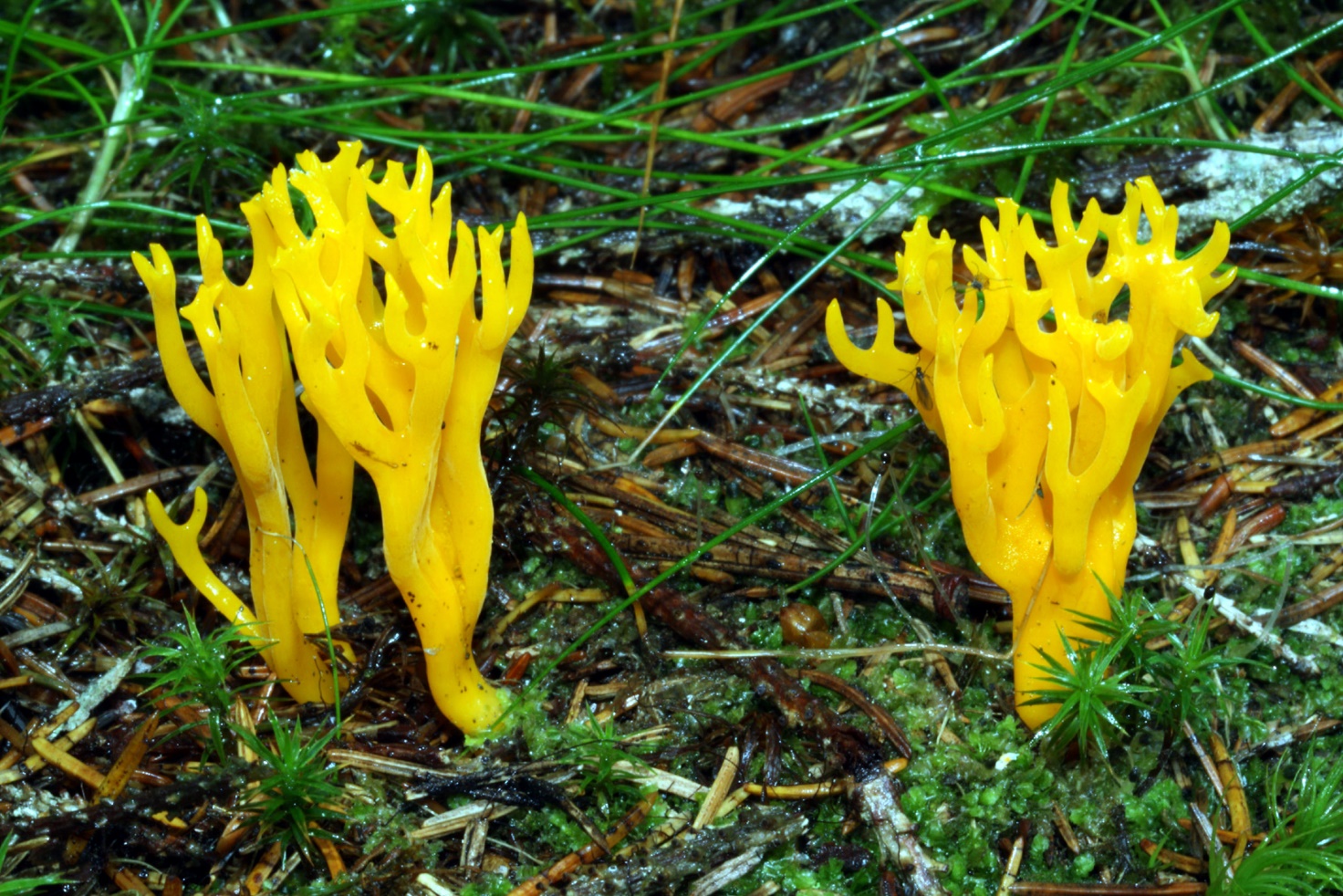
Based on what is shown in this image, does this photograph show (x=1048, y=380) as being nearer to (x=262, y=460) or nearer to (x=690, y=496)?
(x=690, y=496)

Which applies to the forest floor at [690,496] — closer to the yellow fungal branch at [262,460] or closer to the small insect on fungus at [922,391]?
the small insect on fungus at [922,391]

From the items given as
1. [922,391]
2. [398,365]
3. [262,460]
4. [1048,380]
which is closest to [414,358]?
[398,365]

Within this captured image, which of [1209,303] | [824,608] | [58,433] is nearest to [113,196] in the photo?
[58,433]

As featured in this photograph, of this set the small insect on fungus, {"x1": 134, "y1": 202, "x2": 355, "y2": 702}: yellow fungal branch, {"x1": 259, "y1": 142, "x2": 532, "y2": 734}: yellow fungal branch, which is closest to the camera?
{"x1": 259, "y1": 142, "x2": 532, "y2": 734}: yellow fungal branch

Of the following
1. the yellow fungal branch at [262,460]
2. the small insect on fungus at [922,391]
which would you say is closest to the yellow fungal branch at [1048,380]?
the small insect on fungus at [922,391]

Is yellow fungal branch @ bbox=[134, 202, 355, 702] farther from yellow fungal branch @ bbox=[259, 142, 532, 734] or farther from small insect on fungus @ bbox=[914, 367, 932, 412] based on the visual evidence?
small insect on fungus @ bbox=[914, 367, 932, 412]

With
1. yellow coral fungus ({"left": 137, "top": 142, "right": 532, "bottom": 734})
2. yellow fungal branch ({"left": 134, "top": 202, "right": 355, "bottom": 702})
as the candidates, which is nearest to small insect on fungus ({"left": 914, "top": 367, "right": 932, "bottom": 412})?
yellow coral fungus ({"left": 137, "top": 142, "right": 532, "bottom": 734})

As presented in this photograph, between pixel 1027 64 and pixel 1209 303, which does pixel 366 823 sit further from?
pixel 1027 64
